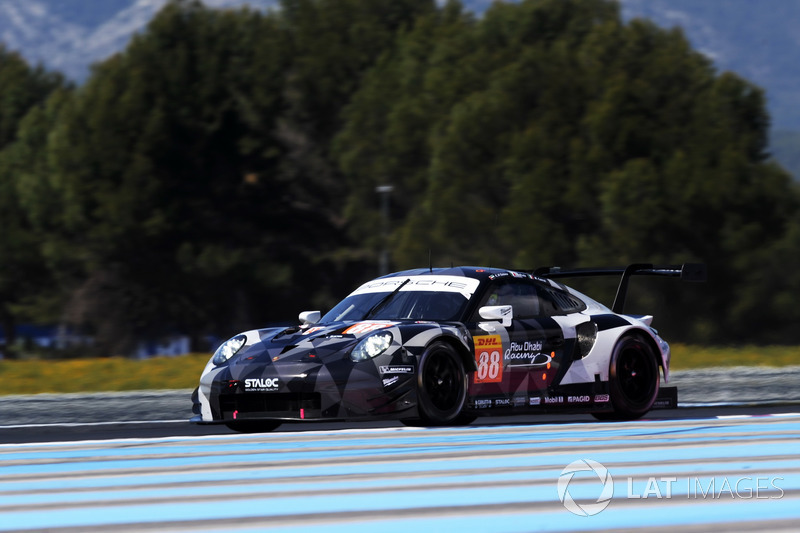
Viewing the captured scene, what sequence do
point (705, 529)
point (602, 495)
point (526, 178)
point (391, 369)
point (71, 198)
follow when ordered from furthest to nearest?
point (71, 198), point (526, 178), point (391, 369), point (602, 495), point (705, 529)

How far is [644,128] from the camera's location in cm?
4338

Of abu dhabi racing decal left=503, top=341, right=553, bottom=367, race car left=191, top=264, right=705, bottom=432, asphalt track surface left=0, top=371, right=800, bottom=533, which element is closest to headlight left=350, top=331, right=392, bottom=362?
race car left=191, top=264, right=705, bottom=432

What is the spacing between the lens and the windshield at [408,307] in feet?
32.3

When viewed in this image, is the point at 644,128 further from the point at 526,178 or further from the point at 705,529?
the point at 705,529

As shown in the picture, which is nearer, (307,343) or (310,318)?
(307,343)

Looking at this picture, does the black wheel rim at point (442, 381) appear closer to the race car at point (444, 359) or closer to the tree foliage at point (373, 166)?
the race car at point (444, 359)

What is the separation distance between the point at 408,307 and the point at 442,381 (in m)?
0.98

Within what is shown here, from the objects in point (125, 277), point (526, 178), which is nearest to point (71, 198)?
point (125, 277)

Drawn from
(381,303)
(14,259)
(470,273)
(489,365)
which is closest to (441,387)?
(489,365)

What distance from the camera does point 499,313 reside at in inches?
378

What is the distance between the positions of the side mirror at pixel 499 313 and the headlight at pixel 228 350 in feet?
6.08

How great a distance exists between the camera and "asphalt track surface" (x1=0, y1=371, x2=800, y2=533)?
5016mm

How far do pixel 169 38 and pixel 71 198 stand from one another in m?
8.57

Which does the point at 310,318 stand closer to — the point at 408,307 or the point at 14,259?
the point at 408,307
